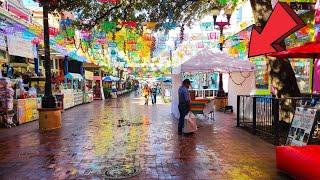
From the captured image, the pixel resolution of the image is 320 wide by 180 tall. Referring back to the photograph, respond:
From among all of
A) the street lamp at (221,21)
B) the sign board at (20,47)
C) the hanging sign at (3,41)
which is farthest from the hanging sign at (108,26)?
the street lamp at (221,21)

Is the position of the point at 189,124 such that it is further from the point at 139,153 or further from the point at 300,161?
the point at 300,161

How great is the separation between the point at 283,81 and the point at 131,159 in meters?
5.80

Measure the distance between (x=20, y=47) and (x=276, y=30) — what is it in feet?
47.9

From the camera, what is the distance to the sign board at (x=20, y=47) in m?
17.6

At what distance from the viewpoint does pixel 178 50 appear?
31219 millimetres

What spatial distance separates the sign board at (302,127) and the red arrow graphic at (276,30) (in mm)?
1672

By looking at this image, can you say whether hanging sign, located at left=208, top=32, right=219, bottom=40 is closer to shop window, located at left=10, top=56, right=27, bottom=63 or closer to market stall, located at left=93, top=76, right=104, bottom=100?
shop window, located at left=10, top=56, right=27, bottom=63

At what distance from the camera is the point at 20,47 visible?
61.3 feet

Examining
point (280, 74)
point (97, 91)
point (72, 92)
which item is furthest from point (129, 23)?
point (97, 91)

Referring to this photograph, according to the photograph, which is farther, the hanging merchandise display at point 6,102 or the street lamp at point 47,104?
the hanging merchandise display at point 6,102

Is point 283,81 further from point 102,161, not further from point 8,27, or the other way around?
point 8,27

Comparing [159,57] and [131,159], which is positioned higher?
[159,57]

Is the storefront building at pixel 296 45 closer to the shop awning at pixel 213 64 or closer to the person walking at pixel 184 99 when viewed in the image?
the shop awning at pixel 213 64

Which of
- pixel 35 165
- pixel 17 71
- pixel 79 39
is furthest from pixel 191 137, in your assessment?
pixel 79 39
